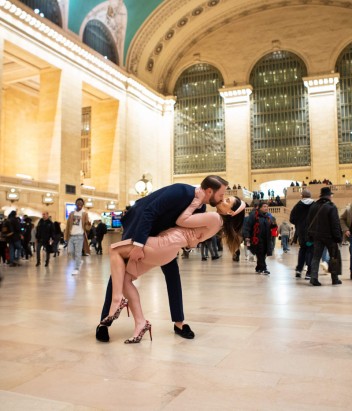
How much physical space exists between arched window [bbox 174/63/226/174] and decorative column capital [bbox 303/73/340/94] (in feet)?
19.9

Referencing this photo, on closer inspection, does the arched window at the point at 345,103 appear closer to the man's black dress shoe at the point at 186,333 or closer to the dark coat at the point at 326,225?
the dark coat at the point at 326,225

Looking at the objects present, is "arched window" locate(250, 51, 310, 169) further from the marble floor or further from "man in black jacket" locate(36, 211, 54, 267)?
the marble floor

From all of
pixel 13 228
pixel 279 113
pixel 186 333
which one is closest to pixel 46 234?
pixel 13 228

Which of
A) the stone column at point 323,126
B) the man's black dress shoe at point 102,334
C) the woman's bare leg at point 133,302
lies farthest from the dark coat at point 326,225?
the stone column at point 323,126

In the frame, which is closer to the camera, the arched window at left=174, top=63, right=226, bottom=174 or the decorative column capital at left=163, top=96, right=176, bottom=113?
the arched window at left=174, top=63, right=226, bottom=174

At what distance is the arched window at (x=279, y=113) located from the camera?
2983 centimetres

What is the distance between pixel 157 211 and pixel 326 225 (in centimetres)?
383

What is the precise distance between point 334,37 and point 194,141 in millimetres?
11484

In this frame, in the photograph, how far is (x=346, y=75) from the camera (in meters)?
29.2

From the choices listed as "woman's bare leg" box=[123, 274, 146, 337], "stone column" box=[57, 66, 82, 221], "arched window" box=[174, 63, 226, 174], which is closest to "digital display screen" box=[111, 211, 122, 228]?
"stone column" box=[57, 66, 82, 221]

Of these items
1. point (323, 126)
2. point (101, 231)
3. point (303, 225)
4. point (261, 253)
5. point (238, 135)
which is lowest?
point (261, 253)

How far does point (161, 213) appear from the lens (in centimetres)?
296

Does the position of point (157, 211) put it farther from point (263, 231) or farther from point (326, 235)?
point (263, 231)

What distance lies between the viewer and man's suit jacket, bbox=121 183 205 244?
292 centimetres
